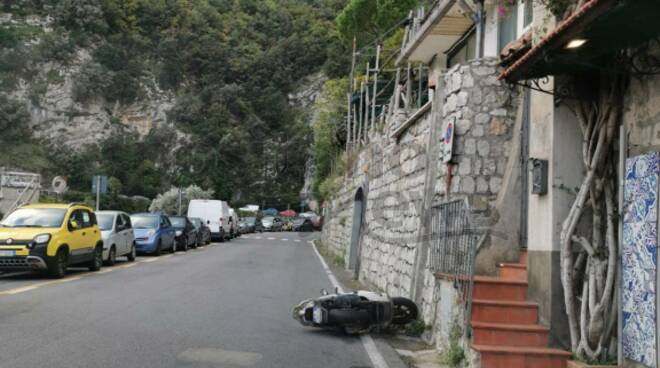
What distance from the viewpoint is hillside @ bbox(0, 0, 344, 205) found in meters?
78.3

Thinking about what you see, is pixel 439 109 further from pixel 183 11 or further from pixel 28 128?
pixel 183 11

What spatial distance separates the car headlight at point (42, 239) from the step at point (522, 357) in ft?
36.4

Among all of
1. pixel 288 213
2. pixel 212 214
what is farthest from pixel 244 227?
pixel 288 213

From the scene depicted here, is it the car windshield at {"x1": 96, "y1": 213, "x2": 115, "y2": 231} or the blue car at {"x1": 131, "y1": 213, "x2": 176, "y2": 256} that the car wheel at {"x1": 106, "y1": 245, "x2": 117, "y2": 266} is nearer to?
the car windshield at {"x1": 96, "y1": 213, "x2": 115, "y2": 231}

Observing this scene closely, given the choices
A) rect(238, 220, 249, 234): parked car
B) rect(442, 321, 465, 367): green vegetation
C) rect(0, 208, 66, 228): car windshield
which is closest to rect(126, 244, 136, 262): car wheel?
rect(0, 208, 66, 228): car windshield

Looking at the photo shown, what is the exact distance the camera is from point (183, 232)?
28344mm

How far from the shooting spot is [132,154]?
8138cm

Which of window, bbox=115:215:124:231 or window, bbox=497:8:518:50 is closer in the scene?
window, bbox=497:8:518:50

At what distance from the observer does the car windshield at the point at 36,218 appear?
1550 centimetres

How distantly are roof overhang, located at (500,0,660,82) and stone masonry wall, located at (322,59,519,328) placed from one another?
2.95 m

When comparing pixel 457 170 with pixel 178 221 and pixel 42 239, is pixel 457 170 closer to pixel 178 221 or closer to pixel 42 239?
pixel 42 239

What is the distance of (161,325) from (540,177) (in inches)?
210

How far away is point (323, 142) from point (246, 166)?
45632 mm

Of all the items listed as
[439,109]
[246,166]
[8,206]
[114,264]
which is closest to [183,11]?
[246,166]
